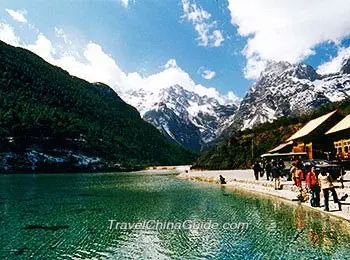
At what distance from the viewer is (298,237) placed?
19.7 metres

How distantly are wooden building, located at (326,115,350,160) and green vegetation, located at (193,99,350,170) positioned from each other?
114ft

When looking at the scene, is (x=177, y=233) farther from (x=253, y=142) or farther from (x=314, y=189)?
(x=253, y=142)

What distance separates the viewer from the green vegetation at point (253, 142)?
339ft

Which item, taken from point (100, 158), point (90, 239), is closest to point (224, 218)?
point (90, 239)

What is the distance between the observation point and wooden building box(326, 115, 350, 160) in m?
56.5

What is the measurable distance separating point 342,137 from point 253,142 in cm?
4399

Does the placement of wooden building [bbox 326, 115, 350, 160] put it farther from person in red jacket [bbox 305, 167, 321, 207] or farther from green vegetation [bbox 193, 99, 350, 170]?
green vegetation [bbox 193, 99, 350, 170]

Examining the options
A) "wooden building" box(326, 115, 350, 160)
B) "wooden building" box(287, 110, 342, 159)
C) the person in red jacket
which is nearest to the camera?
the person in red jacket

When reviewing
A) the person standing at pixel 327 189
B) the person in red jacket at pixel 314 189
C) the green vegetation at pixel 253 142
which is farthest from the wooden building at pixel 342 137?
the green vegetation at pixel 253 142

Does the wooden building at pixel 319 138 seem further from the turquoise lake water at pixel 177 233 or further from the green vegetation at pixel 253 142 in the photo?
the turquoise lake water at pixel 177 233

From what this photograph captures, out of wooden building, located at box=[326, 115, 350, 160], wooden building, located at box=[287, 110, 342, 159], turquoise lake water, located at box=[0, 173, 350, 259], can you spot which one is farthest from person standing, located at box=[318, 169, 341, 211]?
wooden building, located at box=[287, 110, 342, 159]

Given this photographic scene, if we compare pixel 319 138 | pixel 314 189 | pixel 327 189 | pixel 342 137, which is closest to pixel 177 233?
pixel 327 189

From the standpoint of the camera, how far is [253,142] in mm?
104688

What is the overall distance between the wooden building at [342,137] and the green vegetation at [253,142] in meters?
34.6
